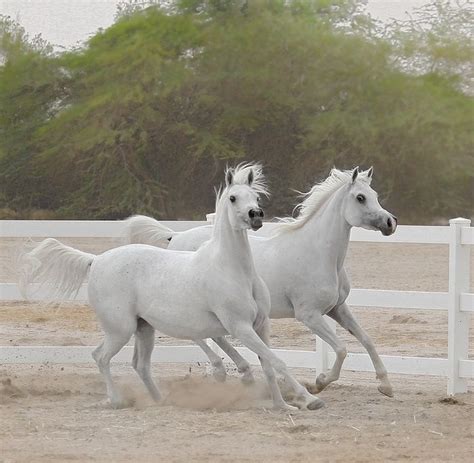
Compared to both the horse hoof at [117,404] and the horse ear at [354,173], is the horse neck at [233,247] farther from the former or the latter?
the horse hoof at [117,404]

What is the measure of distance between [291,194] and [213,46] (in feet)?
20.6

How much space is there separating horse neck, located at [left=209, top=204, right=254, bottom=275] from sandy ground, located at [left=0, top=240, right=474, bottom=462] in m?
0.99

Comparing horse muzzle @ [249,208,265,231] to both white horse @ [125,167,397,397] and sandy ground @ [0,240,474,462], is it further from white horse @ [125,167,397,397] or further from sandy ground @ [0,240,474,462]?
sandy ground @ [0,240,474,462]

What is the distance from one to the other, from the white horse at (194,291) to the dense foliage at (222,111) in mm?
22890

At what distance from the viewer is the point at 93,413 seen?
6.91 metres

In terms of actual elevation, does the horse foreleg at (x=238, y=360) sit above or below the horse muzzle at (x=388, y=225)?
below

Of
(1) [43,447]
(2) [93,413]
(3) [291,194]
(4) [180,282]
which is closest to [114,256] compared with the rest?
(4) [180,282]

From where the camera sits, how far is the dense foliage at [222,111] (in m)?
31.3

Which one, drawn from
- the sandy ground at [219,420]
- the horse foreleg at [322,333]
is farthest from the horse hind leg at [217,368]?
the horse foreleg at [322,333]

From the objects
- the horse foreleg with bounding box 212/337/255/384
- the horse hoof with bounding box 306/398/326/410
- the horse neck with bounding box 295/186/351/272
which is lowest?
the horse hoof with bounding box 306/398/326/410

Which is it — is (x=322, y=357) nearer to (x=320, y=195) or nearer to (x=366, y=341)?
(x=366, y=341)

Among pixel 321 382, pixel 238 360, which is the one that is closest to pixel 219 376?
pixel 238 360

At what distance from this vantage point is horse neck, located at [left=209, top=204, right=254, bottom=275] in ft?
22.3

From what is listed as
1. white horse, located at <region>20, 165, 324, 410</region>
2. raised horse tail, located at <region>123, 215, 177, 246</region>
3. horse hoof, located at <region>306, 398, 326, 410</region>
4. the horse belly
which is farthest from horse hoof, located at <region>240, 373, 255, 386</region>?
raised horse tail, located at <region>123, 215, 177, 246</region>
